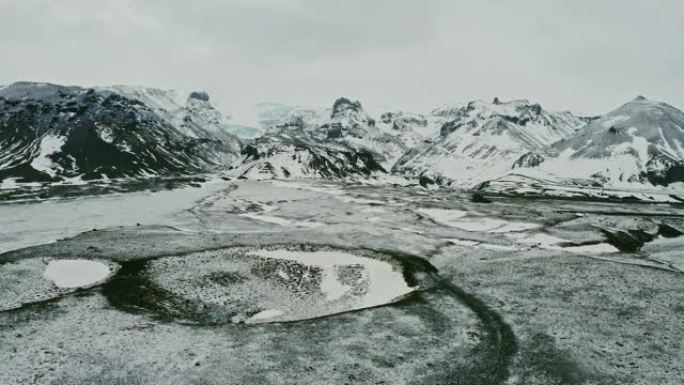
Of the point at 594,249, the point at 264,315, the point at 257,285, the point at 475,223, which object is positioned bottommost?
the point at 264,315

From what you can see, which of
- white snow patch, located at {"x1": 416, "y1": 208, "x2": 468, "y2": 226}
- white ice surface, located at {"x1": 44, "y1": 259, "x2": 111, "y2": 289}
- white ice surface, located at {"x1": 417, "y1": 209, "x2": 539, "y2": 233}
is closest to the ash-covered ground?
white ice surface, located at {"x1": 44, "y1": 259, "x2": 111, "y2": 289}

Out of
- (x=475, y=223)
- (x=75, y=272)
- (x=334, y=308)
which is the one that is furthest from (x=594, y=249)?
(x=75, y=272)

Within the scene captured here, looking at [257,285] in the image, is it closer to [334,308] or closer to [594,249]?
[334,308]

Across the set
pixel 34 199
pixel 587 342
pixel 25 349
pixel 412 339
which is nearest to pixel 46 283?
pixel 25 349

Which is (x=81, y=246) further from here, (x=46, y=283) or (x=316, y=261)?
(x=316, y=261)

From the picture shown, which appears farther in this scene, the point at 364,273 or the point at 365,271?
the point at 365,271

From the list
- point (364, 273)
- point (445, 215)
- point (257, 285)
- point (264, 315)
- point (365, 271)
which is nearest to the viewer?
point (264, 315)

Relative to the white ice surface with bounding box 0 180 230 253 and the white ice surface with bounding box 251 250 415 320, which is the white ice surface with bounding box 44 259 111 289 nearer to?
the white ice surface with bounding box 0 180 230 253
